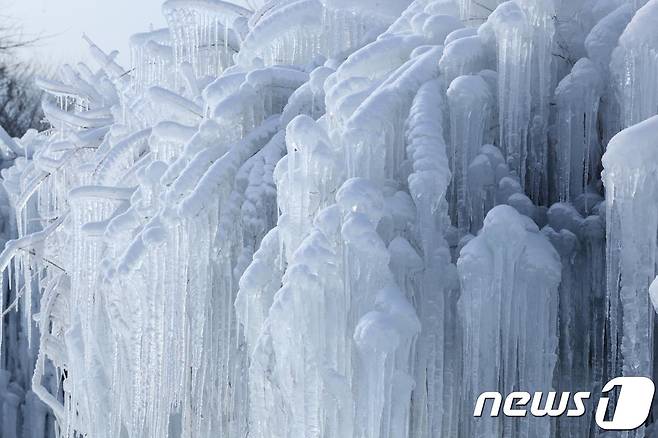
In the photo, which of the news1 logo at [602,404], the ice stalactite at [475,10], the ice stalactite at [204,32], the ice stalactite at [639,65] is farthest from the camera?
the ice stalactite at [204,32]

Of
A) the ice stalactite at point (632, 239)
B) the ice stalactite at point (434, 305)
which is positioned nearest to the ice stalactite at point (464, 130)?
the ice stalactite at point (434, 305)

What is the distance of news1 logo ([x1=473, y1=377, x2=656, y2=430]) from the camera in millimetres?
3688

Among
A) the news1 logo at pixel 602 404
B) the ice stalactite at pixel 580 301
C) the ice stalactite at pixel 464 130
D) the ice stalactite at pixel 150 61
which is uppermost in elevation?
the ice stalactite at pixel 150 61

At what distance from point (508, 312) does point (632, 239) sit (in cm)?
48

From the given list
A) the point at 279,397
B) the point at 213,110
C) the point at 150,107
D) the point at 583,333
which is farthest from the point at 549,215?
the point at 150,107

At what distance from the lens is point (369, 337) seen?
370 centimetres

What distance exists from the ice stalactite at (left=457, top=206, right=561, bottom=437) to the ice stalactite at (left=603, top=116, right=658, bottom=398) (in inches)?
9.0

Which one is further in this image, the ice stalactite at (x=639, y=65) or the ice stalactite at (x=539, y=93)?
the ice stalactite at (x=539, y=93)

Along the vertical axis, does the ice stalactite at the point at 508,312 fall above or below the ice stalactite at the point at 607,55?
below

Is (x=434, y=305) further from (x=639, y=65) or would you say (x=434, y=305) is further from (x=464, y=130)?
(x=639, y=65)

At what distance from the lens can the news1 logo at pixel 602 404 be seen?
3.69m

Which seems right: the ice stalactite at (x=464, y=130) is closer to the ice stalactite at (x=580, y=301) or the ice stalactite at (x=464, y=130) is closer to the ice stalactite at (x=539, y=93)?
the ice stalactite at (x=539, y=93)

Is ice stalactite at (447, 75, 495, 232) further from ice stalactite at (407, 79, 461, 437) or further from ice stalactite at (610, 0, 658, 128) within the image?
ice stalactite at (610, 0, 658, 128)

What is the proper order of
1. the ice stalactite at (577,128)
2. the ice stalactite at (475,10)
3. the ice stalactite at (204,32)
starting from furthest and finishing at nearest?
the ice stalactite at (204,32) → the ice stalactite at (475,10) → the ice stalactite at (577,128)
